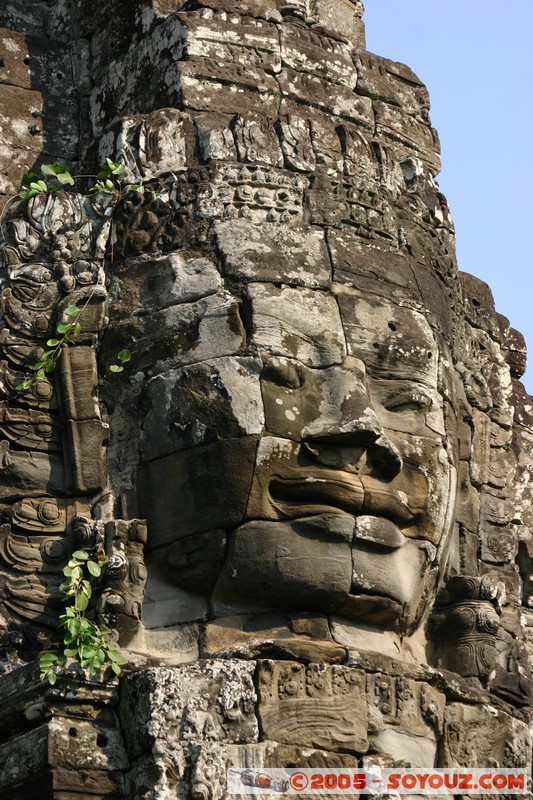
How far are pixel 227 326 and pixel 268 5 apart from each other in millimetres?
2384

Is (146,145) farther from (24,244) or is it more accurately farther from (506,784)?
(506,784)

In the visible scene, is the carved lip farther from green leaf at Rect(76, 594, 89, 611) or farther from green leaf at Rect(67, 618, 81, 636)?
green leaf at Rect(67, 618, 81, 636)

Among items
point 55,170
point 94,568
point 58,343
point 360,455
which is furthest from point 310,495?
point 55,170

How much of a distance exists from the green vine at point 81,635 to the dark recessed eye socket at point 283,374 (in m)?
1.32

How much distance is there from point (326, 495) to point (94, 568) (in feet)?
4.26

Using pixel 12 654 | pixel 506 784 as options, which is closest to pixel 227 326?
pixel 12 654

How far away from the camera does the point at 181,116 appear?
11.8 metres

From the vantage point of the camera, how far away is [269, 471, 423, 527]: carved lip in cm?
1095

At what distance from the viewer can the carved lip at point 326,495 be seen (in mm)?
10953

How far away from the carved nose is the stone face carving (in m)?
0.01

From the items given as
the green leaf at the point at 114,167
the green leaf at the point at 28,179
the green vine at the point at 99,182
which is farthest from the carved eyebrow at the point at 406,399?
the green leaf at the point at 28,179

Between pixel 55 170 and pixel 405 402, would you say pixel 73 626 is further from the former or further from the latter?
pixel 55 170

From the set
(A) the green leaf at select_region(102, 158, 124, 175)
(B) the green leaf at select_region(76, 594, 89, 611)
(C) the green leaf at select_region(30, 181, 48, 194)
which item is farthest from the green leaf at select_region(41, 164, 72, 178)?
(B) the green leaf at select_region(76, 594, 89, 611)

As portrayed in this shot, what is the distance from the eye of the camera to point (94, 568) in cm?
1083
